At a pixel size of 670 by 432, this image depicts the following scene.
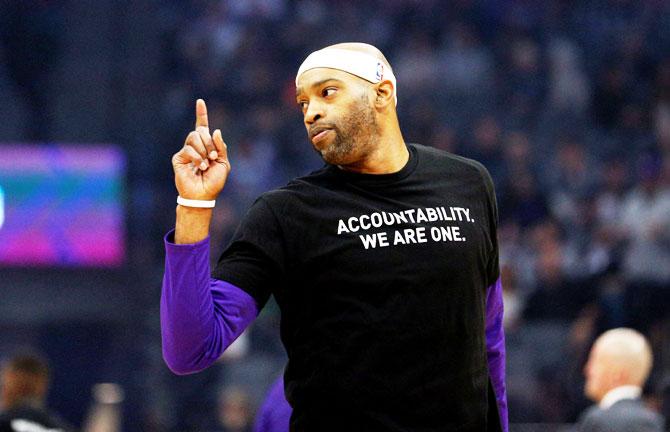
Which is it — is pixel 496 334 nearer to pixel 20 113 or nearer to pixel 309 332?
pixel 309 332

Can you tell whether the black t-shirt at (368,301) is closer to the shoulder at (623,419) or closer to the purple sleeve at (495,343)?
the purple sleeve at (495,343)

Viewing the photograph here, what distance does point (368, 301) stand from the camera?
2.24m

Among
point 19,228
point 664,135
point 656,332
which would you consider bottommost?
point 656,332

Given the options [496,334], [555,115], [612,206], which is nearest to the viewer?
[496,334]

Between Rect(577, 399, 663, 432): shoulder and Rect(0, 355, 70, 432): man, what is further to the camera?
Rect(0, 355, 70, 432): man

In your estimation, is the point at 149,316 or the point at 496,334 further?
the point at 149,316

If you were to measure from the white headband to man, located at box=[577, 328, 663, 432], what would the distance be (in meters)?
2.57

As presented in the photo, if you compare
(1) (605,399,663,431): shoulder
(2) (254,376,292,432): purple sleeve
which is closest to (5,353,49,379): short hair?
(2) (254,376,292,432): purple sleeve

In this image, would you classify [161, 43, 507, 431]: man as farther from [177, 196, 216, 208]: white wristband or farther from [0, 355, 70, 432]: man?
[0, 355, 70, 432]: man

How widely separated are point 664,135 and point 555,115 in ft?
3.00

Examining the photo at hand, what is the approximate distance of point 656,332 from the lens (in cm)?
858

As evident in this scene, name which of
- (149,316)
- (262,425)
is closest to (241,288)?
(262,425)

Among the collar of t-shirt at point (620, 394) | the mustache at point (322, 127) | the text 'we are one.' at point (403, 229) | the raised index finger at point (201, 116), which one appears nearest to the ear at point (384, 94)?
the mustache at point (322, 127)

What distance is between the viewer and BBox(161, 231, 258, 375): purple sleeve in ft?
6.77
